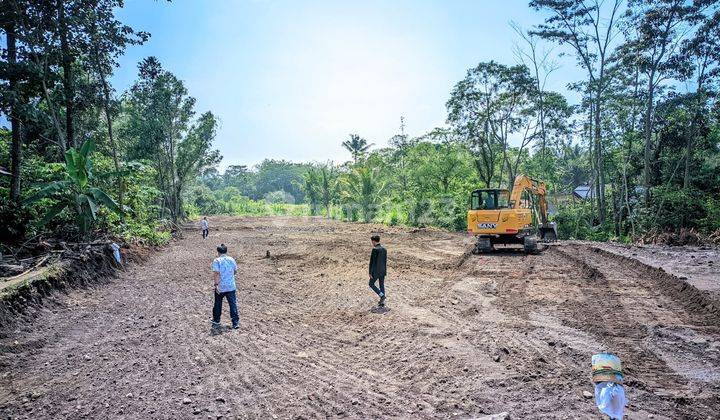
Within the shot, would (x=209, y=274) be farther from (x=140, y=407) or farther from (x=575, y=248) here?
(x=575, y=248)

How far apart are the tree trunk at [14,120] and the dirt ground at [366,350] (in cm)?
461

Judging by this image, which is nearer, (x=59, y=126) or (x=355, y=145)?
(x=59, y=126)

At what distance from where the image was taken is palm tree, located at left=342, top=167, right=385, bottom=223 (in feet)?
125

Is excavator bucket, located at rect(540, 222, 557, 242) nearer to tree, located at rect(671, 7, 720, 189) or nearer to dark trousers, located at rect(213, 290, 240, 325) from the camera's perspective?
tree, located at rect(671, 7, 720, 189)

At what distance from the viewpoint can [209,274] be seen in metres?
13.1

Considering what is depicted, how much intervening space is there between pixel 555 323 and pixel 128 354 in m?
7.07

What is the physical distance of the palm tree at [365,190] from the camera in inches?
1500

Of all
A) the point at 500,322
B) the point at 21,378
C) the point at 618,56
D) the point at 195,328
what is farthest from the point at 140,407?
the point at 618,56

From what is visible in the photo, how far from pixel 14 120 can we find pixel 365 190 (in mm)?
28766

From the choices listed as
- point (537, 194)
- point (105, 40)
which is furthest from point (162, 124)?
point (537, 194)

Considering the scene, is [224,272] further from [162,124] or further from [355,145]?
[355,145]

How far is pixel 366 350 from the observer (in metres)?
6.60

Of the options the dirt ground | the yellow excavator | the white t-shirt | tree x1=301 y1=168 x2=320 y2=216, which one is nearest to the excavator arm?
the yellow excavator

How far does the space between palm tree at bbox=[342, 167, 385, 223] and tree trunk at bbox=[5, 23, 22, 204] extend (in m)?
27.1
